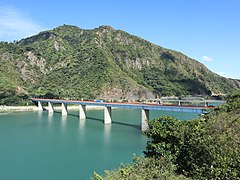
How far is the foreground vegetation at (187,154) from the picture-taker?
15781 millimetres

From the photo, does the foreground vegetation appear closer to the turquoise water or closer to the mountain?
the turquoise water

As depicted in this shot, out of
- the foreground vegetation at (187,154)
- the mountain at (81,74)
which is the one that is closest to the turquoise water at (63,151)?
the foreground vegetation at (187,154)

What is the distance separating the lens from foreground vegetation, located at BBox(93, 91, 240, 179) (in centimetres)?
1578

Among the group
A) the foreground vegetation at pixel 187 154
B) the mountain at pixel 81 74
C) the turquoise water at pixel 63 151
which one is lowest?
the turquoise water at pixel 63 151

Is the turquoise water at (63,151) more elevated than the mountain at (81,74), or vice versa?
the mountain at (81,74)

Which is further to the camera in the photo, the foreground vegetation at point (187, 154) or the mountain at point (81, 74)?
the mountain at point (81, 74)

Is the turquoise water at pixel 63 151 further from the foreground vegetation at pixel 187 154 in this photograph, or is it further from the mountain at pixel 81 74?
the mountain at pixel 81 74

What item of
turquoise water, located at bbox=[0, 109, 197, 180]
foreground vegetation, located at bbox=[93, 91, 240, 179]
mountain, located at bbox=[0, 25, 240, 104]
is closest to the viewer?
foreground vegetation, located at bbox=[93, 91, 240, 179]

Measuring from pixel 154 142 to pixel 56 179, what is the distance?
1166 centimetres

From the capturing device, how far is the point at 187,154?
2055 centimetres

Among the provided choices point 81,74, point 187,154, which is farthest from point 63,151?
point 81,74

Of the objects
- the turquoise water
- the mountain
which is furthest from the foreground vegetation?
the mountain

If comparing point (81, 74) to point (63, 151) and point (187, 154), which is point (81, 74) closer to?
point (63, 151)

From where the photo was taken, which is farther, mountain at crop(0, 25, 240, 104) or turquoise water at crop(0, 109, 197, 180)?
mountain at crop(0, 25, 240, 104)
